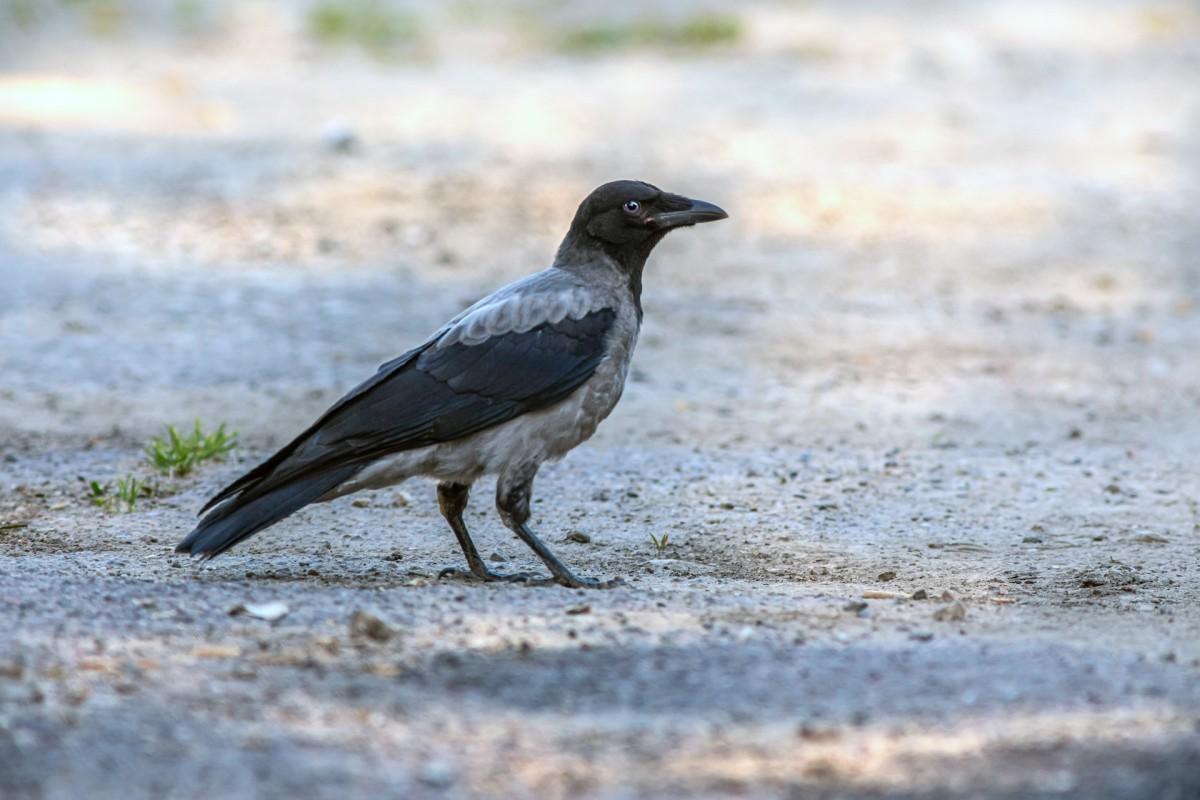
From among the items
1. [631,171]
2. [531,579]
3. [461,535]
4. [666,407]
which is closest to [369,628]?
[531,579]

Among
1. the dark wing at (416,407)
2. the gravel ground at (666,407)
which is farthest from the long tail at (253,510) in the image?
the gravel ground at (666,407)

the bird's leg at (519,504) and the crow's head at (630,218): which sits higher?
the crow's head at (630,218)

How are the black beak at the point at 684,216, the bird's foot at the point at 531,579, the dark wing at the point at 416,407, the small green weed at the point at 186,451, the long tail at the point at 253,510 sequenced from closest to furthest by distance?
the long tail at the point at 253,510
the dark wing at the point at 416,407
the bird's foot at the point at 531,579
the black beak at the point at 684,216
the small green weed at the point at 186,451

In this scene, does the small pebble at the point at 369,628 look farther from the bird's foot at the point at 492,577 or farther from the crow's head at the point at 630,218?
the crow's head at the point at 630,218

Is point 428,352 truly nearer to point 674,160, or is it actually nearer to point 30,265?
point 30,265

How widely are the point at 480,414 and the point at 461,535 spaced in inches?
18.7

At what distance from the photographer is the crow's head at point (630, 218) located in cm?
606

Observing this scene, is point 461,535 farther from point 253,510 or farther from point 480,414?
point 253,510

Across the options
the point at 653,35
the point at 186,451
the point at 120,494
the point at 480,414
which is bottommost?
the point at 120,494

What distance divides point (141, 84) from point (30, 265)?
13.9ft

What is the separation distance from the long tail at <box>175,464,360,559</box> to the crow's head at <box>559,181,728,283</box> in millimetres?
1287

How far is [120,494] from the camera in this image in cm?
644

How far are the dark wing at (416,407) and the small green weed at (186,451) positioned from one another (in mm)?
1401

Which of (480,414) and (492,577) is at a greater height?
(480,414)
